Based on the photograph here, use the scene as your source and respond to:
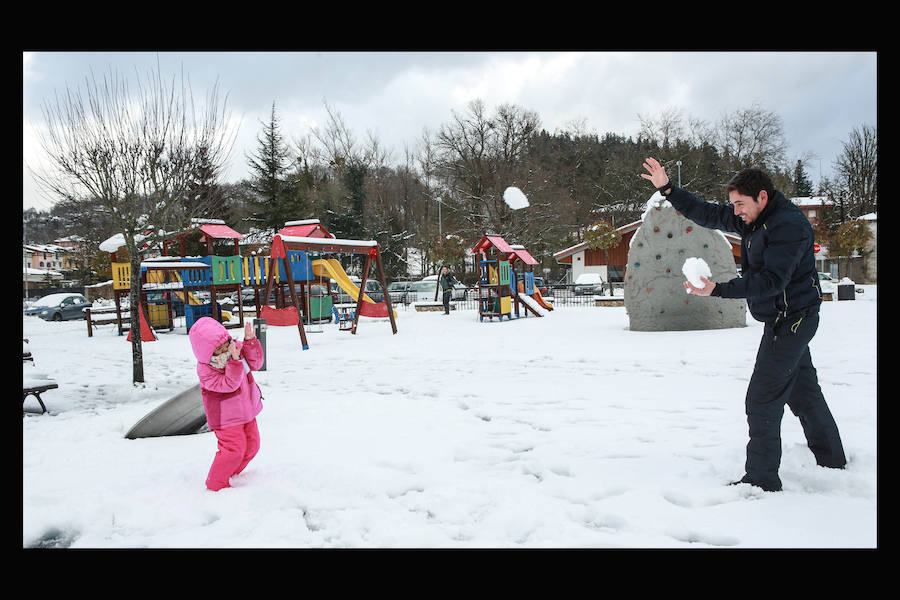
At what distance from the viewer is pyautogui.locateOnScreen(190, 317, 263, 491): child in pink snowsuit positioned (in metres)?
3.80

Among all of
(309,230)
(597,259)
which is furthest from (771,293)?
(597,259)

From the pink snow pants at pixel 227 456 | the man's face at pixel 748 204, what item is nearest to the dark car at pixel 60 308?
the pink snow pants at pixel 227 456

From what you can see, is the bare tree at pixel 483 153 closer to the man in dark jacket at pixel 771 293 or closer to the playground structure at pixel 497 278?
the playground structure at pixel 497 278

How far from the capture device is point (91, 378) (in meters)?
9.23

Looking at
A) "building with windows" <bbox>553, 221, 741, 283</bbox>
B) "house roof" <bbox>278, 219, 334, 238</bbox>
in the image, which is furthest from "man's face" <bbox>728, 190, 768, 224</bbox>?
"building with windows" <bbox>553, 221, 741, 283</bbox>

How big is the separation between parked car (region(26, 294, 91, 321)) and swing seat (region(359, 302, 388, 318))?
17366 millimetres

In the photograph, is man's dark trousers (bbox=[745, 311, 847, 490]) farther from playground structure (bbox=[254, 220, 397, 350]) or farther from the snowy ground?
playground structure (bbox=[254, 220, 397, 350])

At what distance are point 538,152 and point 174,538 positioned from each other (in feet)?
154

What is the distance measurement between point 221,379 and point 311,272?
16.8m

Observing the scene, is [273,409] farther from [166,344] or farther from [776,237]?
[166,344]

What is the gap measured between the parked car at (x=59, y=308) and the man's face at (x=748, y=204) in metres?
29.5

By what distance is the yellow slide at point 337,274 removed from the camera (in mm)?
17891

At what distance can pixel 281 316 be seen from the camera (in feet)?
43.5
